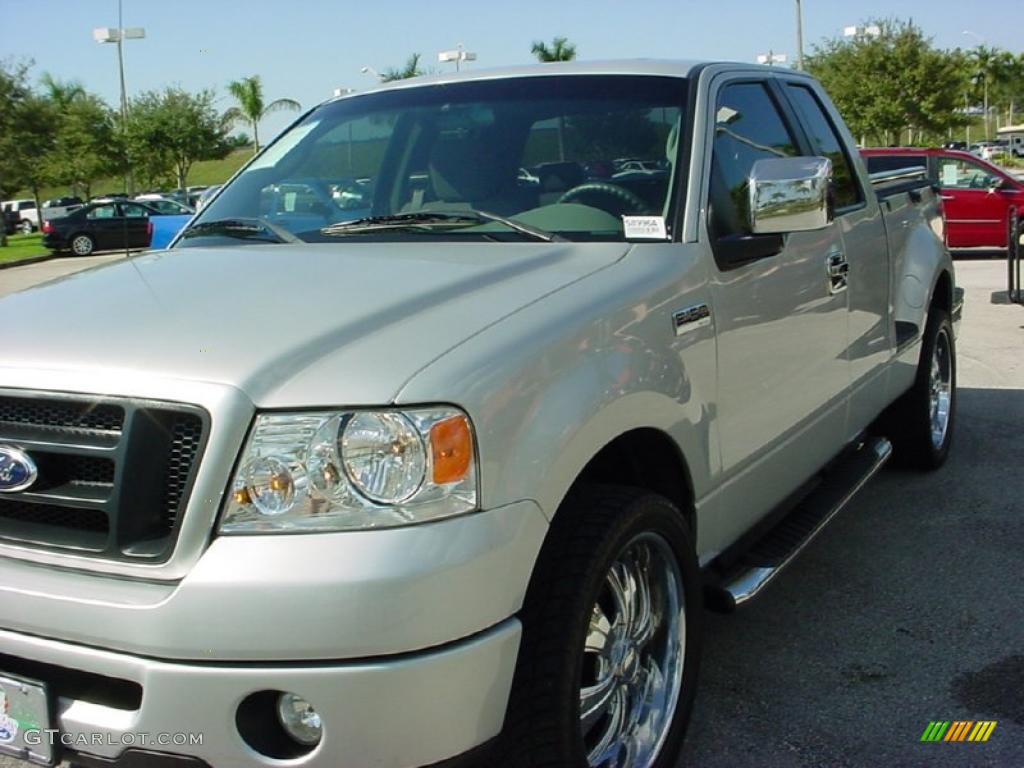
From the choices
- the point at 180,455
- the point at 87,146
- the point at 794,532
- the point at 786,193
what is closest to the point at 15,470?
the point at 180,455

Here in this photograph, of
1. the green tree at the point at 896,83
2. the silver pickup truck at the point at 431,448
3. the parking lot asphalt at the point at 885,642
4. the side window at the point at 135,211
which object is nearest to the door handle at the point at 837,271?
the silver pickup truck at the point at 431,448

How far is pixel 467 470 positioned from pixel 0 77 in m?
37.2

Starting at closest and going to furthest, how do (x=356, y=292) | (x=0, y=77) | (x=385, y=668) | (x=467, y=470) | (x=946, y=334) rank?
(x=385, y=668) → (x=467, y=470) → (x=356, y=292) → (x=946, y=334) → (x=0, y=77)

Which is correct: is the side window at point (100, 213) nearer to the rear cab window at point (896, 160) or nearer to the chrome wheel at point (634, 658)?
the rear cab window at point (896, 160)

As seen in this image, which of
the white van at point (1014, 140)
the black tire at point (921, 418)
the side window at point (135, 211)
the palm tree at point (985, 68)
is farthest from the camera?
the palm tree at point (985, 68)

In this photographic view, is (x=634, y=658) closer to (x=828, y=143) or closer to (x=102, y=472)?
(x=102, y=472)

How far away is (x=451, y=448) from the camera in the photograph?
6.83 ft

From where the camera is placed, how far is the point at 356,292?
8.43 ft

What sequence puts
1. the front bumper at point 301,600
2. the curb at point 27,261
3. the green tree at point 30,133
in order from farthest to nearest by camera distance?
the green tree at point 30,133 → the curb at point 27,261 → the front bumper at point 301,600

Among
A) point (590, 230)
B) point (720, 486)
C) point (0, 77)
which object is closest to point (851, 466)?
point (720, 486)

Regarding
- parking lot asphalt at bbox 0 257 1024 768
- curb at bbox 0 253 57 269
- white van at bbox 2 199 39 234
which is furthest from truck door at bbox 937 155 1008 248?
white van at bbox 2 199 39 234

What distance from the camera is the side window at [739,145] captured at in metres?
3.28

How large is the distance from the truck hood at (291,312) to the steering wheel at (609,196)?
0.22 meters

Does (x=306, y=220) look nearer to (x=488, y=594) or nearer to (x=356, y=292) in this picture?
(x=356, y=292)
